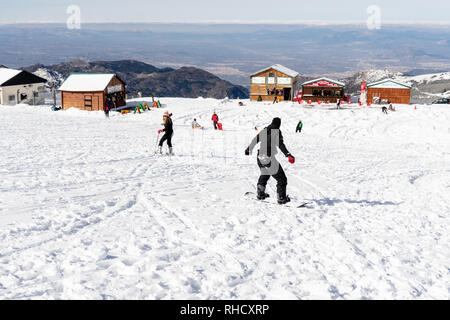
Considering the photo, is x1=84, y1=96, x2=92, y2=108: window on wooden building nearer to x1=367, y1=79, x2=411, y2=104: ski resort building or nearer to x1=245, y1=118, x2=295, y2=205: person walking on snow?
x1=367, y1=79, x2=411, y2=104: ski resort building

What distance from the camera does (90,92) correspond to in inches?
1811

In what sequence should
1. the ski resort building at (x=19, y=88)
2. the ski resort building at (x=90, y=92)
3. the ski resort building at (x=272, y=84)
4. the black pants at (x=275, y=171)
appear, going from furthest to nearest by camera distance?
the ski resort building at (x=272, y=84)
the ski resort building at (x=19, y=88)
the ski resort building at (x=90, y=92)
the black pants at (x=275, y=171)

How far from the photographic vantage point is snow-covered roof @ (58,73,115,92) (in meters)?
46.3

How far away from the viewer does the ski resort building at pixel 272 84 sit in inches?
2176

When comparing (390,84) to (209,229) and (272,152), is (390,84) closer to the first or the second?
(272,152)

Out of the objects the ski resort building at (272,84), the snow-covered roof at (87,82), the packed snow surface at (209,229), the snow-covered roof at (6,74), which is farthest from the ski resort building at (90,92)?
the packed snow surface at (209,229)

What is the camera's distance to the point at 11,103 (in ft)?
171

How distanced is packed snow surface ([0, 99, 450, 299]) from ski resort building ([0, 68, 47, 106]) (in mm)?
39470

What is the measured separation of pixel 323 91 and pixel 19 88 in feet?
130

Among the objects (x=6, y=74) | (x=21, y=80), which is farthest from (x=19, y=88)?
(x=6, y=74)

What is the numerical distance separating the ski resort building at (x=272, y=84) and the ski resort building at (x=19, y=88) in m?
30.0

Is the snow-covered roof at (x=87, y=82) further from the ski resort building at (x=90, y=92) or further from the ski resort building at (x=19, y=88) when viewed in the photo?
the ski resort building at (x=19, y=88)

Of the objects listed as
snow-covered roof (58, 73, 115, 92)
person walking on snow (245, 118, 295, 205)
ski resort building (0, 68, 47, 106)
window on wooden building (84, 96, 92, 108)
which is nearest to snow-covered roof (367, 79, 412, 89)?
snow-covered roof (58, 73, 115, 92)
